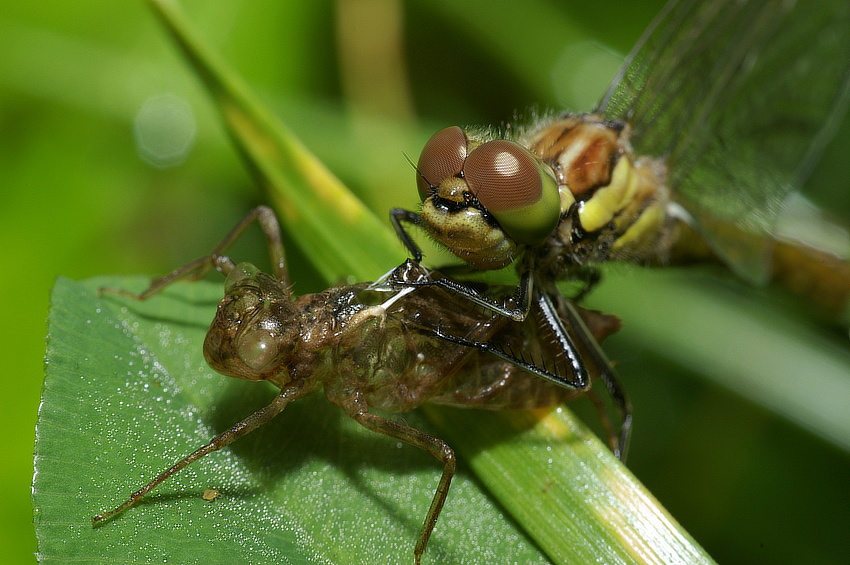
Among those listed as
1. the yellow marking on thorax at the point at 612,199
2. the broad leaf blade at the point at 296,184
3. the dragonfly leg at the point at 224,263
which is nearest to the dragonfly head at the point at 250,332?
the dragonfly leg at the point at 224,263

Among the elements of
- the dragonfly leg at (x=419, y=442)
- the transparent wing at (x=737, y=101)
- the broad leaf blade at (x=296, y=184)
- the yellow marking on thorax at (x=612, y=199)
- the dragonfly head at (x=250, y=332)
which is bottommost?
the dragonfly leg at (x=419, y=442)

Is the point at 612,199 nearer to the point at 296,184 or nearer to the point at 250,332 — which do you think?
the point at 296,184

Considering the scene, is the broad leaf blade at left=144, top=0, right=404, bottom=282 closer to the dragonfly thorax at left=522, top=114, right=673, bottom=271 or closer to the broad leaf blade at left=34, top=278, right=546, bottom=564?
the broad leaf blade at left=34, top=278, right=546, bottom=564

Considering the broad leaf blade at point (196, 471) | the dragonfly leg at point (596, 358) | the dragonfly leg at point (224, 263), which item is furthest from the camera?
the dragonfly leg at point (596, 358)

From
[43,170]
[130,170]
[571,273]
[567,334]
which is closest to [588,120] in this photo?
[571,273]

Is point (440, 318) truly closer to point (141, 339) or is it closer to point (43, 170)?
point (141, 339)

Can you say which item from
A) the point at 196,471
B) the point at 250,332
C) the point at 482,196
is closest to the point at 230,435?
the point at 196,471

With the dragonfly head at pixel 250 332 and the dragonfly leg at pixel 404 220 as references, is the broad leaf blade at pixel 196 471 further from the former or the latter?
the dragonfly leg at pixel 404 220
